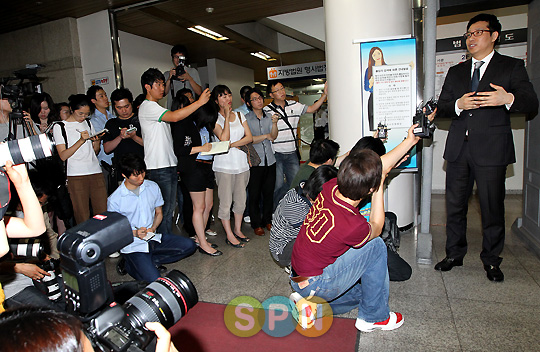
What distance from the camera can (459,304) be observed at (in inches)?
88.8

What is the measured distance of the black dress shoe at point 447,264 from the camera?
2732mm

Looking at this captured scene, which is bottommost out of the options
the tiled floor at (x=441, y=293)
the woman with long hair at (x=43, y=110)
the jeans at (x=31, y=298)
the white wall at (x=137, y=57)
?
the tiled floor at (x=441, y=293)

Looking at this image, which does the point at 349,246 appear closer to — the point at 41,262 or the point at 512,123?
the point at 41,262

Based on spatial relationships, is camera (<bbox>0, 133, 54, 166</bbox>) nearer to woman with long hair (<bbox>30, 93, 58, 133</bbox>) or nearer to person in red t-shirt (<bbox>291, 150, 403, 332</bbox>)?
person in red t-shirt (<bbox>291, 150, 403, 332</bbox>)

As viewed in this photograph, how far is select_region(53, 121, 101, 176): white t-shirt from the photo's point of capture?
326 centimetres

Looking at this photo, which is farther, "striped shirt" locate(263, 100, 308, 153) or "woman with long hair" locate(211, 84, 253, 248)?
"striped shirt" locate(263, 100, 308, 153)

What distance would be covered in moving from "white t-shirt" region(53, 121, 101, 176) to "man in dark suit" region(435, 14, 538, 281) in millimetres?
2988

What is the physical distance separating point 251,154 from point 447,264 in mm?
2045

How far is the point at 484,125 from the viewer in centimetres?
251

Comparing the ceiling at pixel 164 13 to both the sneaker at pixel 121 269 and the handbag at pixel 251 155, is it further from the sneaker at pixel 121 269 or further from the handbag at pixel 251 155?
the sneaker at pixel 121 269

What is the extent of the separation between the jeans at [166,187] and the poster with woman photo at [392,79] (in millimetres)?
1836

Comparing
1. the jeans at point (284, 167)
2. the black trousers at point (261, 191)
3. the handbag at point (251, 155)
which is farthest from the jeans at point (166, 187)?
the jeans at point (284, 167)

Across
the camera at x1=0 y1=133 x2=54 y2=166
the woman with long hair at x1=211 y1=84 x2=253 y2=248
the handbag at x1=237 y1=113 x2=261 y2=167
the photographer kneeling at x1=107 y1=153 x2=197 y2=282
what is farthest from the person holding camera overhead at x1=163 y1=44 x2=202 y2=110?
the camera at x1=0 y1=133 x2=54 y2=166

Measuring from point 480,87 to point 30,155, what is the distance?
2.65 metres
